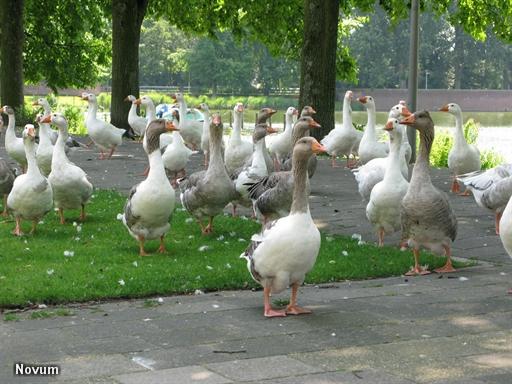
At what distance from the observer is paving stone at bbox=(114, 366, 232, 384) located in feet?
18.6

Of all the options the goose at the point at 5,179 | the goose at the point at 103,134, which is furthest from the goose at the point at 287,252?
the goose at the point at 103,134

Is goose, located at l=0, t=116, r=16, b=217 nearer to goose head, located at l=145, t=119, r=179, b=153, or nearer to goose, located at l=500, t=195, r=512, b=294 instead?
goose head, located at l=145, t=119, r=179, b=153

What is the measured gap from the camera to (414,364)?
609 cm

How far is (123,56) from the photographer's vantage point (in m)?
26.9

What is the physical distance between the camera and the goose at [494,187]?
37.6 feet

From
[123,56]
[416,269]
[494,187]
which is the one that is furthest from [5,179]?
[123,56]

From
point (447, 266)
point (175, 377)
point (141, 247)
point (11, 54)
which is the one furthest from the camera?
point (11, 54)

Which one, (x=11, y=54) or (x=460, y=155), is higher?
(x=11, y=54)

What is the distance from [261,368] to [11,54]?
946 inches

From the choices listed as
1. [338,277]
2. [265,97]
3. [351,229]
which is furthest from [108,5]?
[265,97]

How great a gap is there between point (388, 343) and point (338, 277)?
257 centimetres

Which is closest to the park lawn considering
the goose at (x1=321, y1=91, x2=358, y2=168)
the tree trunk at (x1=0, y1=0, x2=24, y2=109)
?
the goose at (x1=321, y1=91, x2=358, y2=168)

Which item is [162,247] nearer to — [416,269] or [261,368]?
[416,269]

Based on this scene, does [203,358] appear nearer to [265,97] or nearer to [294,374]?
[294,374]
